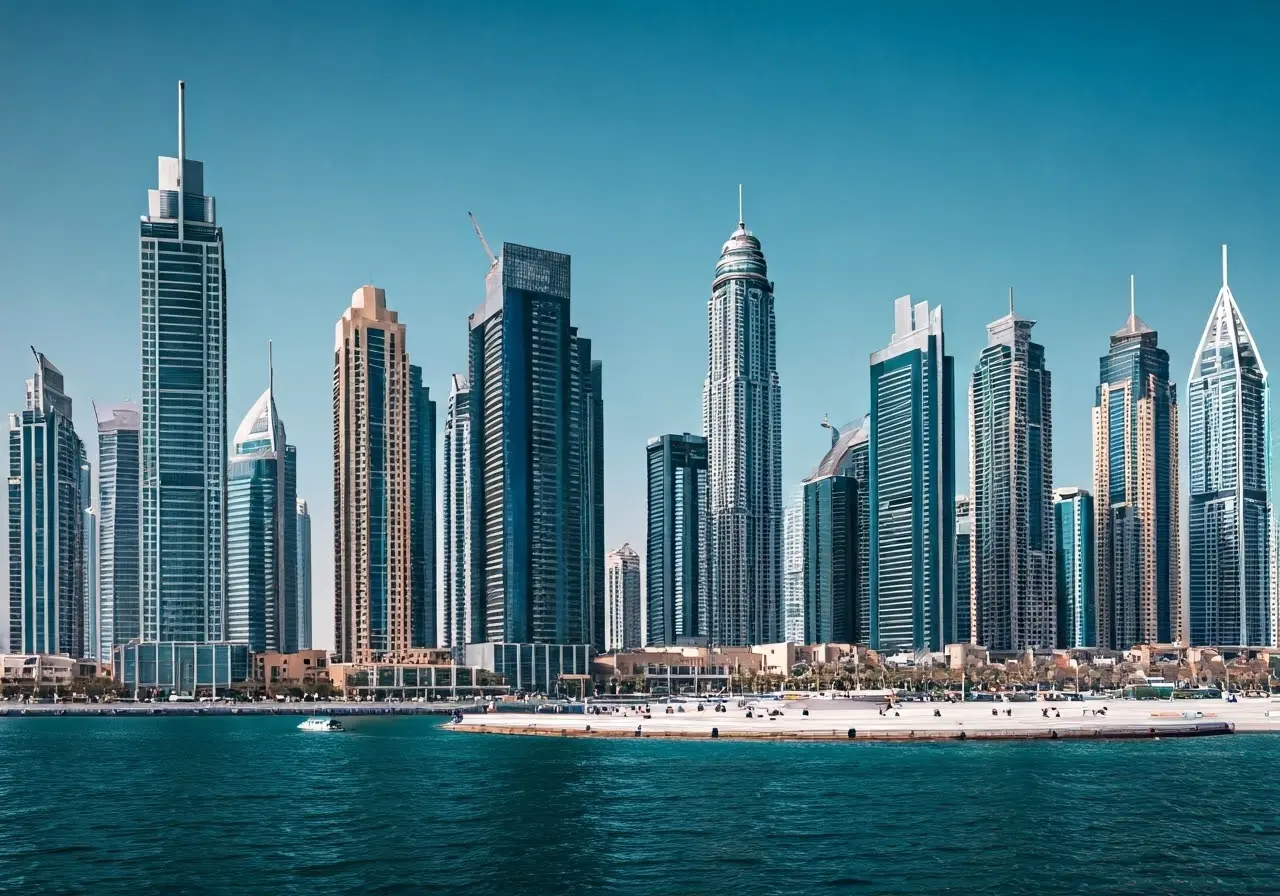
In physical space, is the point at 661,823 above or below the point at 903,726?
above

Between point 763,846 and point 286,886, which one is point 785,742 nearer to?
point 763,846

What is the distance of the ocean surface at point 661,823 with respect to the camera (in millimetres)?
71562

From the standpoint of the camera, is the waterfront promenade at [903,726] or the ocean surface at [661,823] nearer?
the ocean surface at [661,823]

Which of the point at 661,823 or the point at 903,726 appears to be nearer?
the point at 661,823

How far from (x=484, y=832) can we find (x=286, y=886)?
19956 millimetres

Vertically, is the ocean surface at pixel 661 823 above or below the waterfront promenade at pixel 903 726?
above

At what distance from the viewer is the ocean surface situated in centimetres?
7156

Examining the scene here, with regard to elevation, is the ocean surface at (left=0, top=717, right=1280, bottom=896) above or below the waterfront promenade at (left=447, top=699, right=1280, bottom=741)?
above

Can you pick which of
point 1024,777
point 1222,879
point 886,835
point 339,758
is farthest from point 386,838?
point 339,758

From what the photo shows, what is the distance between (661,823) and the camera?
3575 inches

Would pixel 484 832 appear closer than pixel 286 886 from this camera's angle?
No

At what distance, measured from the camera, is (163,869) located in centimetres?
7469

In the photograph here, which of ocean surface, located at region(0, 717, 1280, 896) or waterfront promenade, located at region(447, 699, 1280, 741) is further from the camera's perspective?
waterfront promenade, located at region(447, 699, 1280, 741)

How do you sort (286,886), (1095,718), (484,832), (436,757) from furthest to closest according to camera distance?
(1095,718), (436,757), (484,832), (286,886)
